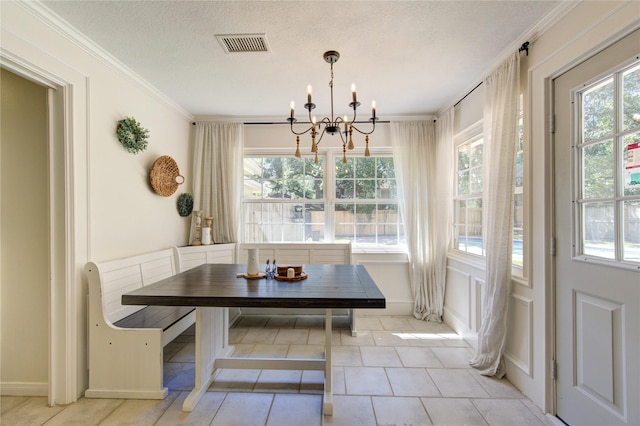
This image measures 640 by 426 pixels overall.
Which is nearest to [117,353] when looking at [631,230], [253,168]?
[253,168]

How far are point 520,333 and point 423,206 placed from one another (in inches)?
68.1

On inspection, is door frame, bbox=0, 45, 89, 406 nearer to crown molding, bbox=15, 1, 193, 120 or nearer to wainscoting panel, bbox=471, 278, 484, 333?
crown molding, bbox=15, 1, 193, 120

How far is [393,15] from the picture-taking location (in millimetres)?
1802

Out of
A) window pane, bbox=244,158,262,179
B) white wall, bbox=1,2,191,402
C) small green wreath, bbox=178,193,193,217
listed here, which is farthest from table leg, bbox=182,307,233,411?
window pane, bbox=244,158,262,179

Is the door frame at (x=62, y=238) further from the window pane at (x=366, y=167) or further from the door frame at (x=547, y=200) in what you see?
the door frame at (x=547, y=200)

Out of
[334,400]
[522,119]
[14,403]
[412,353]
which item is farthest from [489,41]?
[14,403]

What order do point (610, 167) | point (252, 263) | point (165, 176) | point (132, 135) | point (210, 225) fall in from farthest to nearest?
point (210, 225)
point (165, 176)
point (132, 135)
point (252, 263)
point (610, 167)

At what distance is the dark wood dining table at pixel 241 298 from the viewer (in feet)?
5.39

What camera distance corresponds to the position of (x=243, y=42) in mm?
2088

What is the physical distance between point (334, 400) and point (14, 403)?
2.20 m

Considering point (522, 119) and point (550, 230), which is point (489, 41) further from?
point (550, 230)

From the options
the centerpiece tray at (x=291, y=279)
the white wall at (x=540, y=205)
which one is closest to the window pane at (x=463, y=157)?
the white wall at (x=540, y=205)

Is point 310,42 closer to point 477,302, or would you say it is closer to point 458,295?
point 477,302

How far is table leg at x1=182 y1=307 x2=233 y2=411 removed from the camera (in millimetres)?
1988
